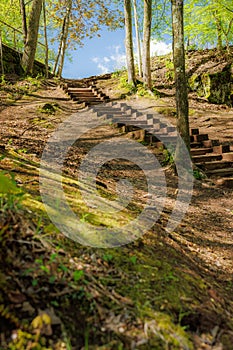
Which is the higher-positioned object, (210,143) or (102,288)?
(210,143)

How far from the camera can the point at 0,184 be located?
2254 millimetres

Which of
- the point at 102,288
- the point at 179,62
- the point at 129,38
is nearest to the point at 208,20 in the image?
the point at 129,38

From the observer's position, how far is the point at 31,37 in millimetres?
16125

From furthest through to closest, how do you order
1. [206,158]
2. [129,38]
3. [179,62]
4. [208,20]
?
[208,20]
[129,38]
[206,158]
[179,62]

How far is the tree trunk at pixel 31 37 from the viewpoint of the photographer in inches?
621

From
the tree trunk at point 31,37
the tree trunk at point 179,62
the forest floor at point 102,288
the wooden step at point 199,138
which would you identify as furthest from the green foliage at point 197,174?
the tree trunk at point 31,37

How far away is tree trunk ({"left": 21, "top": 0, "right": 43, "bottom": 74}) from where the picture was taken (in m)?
15.8

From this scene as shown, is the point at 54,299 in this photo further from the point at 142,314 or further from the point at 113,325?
the point at 142,314

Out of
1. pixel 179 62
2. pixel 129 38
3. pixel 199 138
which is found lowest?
pixel 199 138

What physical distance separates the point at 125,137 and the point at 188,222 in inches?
211

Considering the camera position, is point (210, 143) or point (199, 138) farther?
point (199, 138)

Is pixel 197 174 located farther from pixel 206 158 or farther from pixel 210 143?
pixel 210 143

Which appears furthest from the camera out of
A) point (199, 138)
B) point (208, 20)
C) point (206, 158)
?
point (208, 20)

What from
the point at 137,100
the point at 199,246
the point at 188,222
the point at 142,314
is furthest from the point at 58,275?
the point at 137,100
